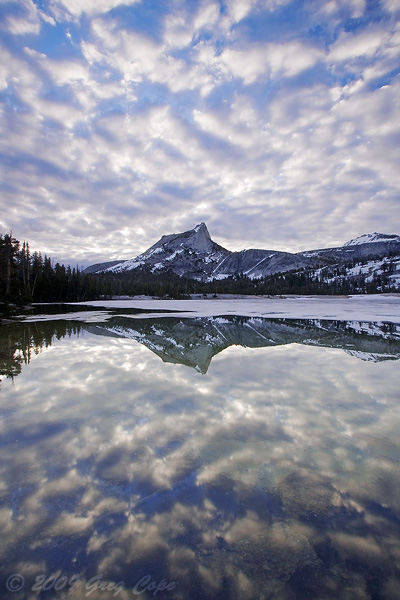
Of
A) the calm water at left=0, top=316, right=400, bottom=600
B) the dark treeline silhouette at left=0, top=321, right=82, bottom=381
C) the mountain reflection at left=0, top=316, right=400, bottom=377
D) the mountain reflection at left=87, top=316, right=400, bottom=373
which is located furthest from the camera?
the mountain reflection at left=87, top=316, right=400, bottom=373

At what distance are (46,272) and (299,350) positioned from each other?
76.2 meters

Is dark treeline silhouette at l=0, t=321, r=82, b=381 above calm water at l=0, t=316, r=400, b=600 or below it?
above

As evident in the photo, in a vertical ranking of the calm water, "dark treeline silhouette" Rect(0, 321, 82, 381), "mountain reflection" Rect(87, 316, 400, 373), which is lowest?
"mountain reflection" Rect(87, 316, 400, 373)

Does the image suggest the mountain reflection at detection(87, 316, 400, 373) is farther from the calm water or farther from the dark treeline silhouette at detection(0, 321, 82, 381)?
the calm water

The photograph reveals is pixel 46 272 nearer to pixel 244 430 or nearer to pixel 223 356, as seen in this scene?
pixel 223 356

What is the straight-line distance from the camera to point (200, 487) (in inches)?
163

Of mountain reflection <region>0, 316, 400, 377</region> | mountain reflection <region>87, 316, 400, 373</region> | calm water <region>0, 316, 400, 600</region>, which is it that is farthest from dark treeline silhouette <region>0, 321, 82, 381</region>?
mountain reflection <region>87, 316, 400, 373</region>

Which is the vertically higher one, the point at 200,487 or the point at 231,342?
the point at 200,487

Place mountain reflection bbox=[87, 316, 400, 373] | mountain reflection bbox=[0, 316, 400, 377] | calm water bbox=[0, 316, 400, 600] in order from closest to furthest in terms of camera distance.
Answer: calm water bbox=[0, 316, 400, 600] < mountain reflection bbox=[0, 316, 400, 377] < mountain reflection bbox=[87, 316, 400, 373]

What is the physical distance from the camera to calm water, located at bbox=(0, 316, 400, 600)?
9.36ft

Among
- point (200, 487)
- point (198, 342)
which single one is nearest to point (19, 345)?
point (198, 342)

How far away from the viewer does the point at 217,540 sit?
327 centimetres

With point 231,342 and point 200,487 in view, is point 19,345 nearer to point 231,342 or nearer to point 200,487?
Answer: point 231,342

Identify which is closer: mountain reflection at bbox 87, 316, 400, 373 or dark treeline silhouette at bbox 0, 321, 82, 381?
dark treeline silhouette at bbox 0, 321, 82, 381
